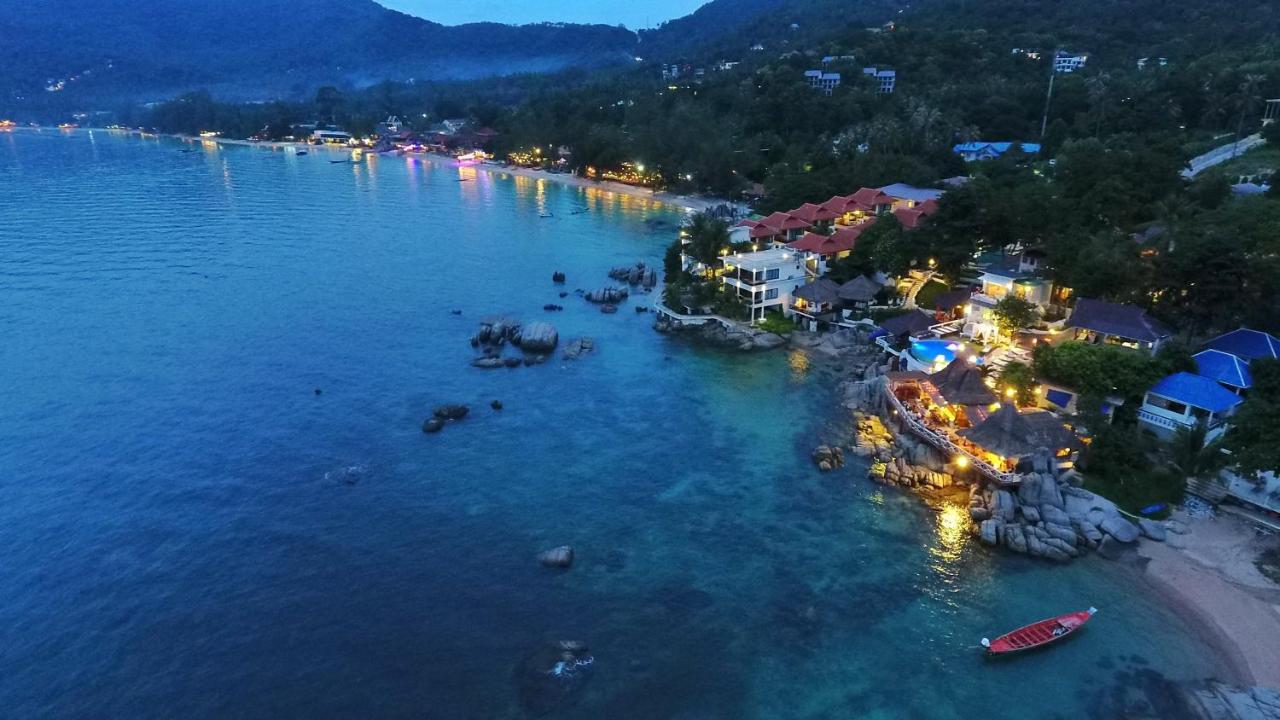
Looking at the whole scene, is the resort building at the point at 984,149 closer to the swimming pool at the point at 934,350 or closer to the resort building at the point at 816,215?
the resort building at the point at 816,215

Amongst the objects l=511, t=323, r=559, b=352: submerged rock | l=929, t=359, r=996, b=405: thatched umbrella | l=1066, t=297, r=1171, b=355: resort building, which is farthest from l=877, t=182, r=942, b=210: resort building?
l=511, t=323, r=559, b=352: submerged rock

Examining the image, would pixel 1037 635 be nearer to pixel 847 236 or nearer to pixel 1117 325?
pixel 1117 325

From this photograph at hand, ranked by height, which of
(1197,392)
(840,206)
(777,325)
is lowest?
(777,325)

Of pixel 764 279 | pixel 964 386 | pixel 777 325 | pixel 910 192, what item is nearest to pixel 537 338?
pixel 764 279

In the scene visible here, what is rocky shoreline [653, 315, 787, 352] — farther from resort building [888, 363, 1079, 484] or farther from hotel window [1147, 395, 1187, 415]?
hotel window [1147, 395, 1187, 415]

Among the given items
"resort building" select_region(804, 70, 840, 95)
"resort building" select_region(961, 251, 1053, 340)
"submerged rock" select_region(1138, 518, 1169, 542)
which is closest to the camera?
"submerged rock" select_region(1138, 518, 1169, 542)

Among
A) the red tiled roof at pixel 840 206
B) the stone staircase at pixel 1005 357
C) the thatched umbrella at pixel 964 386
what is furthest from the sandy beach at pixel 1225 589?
the red tiled roof at pixel 840 206
